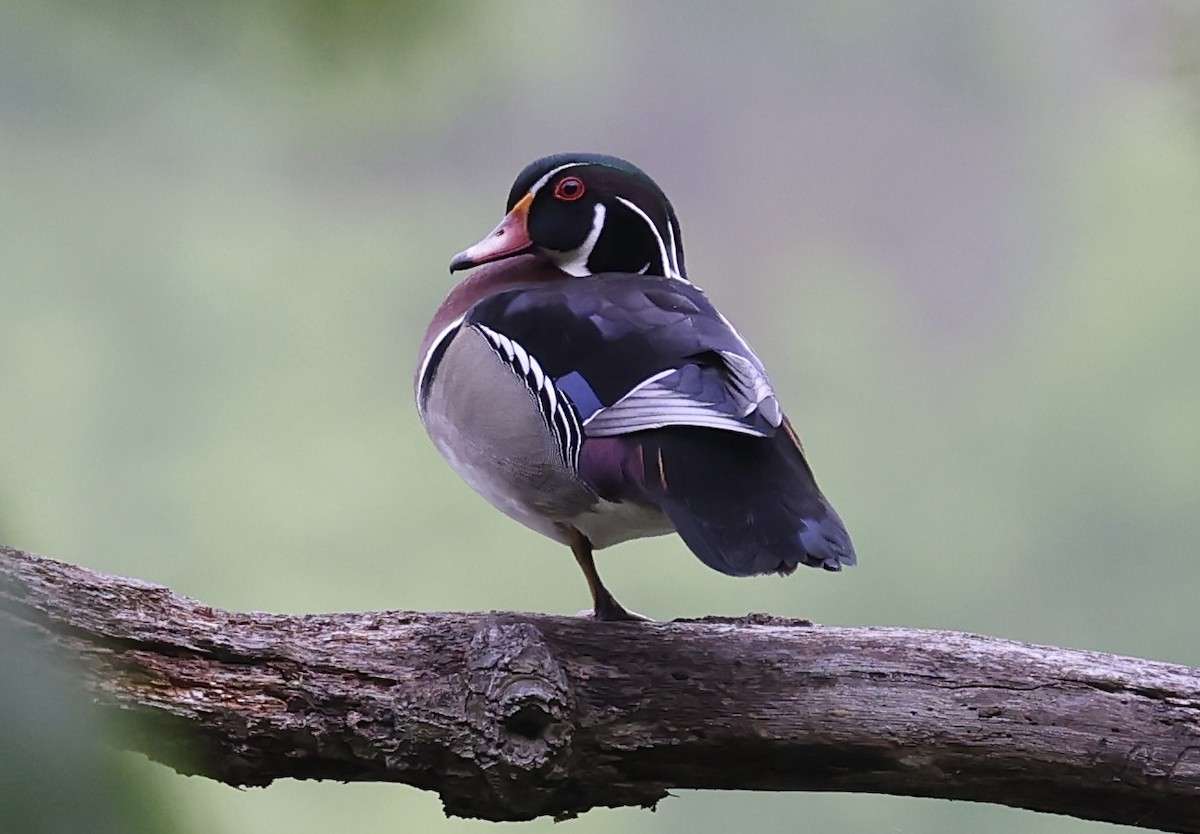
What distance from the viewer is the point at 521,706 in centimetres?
71

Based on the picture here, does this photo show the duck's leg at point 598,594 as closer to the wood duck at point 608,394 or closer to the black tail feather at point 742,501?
the wood duck at point 608,394

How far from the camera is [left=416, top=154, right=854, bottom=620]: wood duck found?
729 mm

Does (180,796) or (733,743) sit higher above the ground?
(733,743)

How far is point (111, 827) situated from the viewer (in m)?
0.08

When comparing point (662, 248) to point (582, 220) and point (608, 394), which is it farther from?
point (608, 394)

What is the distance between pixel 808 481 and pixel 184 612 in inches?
15.5

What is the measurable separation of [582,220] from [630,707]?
17.1 inches

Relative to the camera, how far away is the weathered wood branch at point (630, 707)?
0.72m

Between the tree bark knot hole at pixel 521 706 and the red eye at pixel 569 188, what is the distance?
0.44 meters

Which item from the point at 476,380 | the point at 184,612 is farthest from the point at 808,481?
the point at 184,612

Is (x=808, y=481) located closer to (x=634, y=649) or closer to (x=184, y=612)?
(x=634, y=649)

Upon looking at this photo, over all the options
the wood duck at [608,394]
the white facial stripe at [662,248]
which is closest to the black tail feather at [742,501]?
the wood duck at [608,394]

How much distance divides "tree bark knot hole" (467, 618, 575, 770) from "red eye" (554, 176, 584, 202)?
437mm

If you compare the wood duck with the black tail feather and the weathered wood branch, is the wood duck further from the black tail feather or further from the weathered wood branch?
the weathered wood branch
